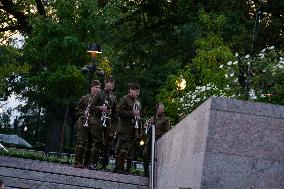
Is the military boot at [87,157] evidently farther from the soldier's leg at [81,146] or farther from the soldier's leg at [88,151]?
the soldier's leg at [81,146]

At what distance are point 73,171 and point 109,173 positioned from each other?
72 centimetres

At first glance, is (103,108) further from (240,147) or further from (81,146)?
(240,147)

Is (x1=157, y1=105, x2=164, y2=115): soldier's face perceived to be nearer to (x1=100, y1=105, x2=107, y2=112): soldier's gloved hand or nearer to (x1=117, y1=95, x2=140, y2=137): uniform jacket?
(x1=117, y1=95, x2=140, y2=137): uniform jacket

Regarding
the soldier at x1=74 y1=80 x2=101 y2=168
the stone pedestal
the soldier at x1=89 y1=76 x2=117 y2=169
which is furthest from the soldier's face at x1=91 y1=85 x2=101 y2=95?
the stone pedestal

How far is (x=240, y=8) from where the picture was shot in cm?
3056

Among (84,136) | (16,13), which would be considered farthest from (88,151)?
(16,13)

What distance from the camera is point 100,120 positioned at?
13.3 m

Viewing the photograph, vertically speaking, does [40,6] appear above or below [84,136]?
above

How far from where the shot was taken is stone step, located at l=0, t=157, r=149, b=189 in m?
11.4

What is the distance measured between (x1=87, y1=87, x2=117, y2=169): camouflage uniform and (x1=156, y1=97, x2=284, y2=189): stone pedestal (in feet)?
23.6

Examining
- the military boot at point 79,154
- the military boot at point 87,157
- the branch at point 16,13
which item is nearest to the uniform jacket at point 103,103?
the military boot at point 79,154

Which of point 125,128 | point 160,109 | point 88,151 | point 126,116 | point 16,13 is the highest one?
point 16,13

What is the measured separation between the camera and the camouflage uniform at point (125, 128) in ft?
42.0

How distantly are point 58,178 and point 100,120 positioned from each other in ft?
6.81
